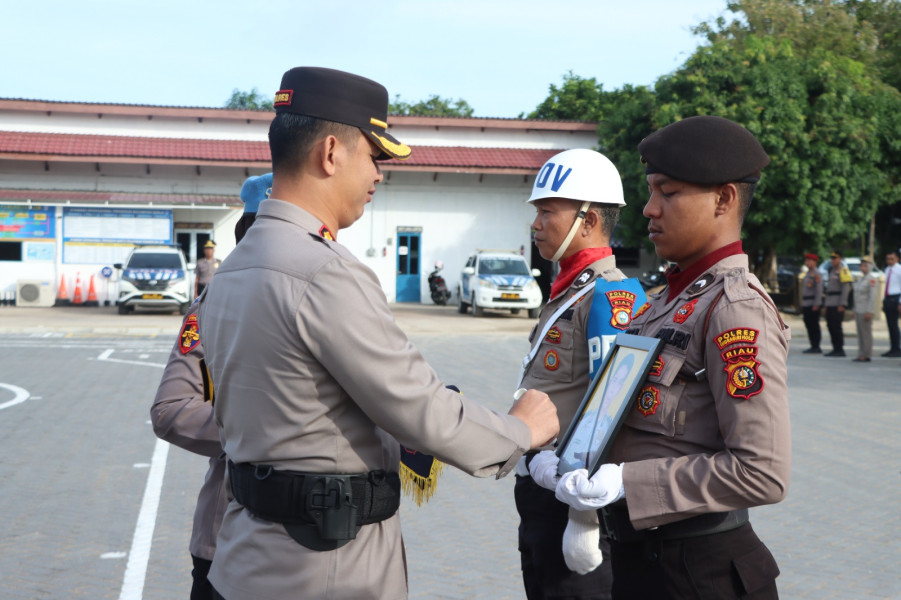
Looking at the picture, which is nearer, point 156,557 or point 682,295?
point 682,295

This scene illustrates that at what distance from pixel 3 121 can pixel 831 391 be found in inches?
Answer: 1028

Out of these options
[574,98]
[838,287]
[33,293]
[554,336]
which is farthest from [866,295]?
[574,98]

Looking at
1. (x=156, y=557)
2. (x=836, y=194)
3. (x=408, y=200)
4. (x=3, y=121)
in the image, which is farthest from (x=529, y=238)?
(x=156, y=557)

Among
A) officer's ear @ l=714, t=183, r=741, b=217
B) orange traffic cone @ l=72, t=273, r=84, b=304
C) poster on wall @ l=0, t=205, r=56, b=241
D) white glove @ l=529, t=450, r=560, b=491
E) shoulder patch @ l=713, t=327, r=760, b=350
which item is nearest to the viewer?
shoulder patch @ l=713, t=327, r=760, b=350

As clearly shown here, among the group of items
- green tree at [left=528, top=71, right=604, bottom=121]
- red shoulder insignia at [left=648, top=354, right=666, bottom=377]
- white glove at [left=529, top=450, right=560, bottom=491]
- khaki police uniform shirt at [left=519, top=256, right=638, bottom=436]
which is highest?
green tree at [left=528, top=71, right=604, bottom=121]

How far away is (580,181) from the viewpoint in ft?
11.2

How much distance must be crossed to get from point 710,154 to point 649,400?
0.64 meters

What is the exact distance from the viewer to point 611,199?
3.44m

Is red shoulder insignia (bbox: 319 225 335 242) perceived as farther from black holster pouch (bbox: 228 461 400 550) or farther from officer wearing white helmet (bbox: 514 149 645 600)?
officer wearing white helmet (bbox: 514 149 645 600)

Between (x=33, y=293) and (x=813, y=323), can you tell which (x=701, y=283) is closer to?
(x=813, y=323)

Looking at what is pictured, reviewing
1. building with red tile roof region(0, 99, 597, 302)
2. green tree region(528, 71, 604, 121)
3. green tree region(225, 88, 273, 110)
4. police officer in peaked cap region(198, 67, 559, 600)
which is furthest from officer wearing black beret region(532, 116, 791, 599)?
green tree region(225, 88, 273, 110)

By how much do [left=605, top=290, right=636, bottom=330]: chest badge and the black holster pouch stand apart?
1.23 metres

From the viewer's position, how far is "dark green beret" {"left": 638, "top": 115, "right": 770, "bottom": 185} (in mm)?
2287

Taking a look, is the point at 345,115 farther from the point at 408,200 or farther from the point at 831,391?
the point at 408,200
